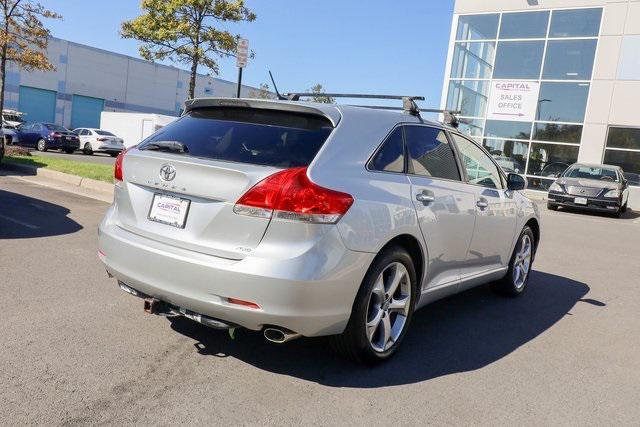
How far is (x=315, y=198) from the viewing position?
2977 mm

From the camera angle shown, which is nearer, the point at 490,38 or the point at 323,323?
the point at 323,323

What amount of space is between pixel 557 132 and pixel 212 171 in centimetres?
2267

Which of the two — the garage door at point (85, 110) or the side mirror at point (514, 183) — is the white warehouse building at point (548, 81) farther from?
the garage door at point (85, 110)

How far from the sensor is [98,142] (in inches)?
1073

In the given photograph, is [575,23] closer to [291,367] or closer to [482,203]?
[482,203]

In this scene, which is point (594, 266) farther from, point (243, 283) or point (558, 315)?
point (243, 283)

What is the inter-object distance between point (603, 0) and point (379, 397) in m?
Result: 23.9

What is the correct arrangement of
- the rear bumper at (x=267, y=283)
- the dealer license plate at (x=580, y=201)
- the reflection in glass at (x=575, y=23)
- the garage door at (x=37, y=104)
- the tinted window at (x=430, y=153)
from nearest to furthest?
the rear bumper at (x=267, y=283), the tinted window at (x=430, y=153), the dealer license plate at (x=580, y=201), the reflection in glass at (x=575, y=23), the garage door at (x=37, y=104)

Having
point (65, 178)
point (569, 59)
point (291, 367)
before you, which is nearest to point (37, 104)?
point (65, 178)

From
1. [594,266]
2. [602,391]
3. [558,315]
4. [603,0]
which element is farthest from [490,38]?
[602,391]

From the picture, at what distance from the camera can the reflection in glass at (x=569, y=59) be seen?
22.6m

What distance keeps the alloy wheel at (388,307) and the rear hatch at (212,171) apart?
92cm

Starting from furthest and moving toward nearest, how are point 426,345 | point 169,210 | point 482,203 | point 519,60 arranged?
1. point 519,60
2. point 482,203
3. point 426,345
4. point 169,210

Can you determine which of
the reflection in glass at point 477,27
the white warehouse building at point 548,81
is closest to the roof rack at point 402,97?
the white warehouse building at point 548,81
